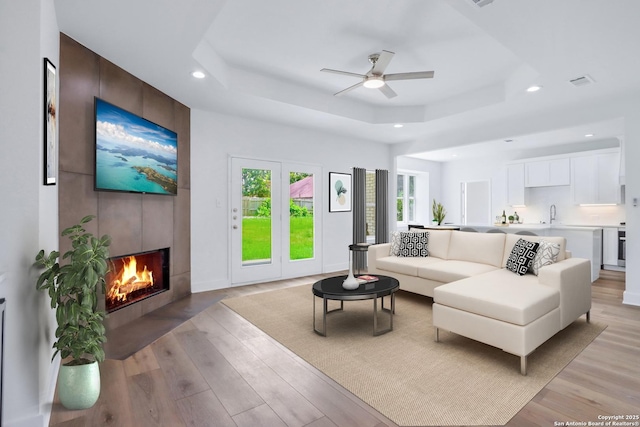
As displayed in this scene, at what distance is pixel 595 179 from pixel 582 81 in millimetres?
3937

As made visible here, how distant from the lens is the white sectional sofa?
2.45 m

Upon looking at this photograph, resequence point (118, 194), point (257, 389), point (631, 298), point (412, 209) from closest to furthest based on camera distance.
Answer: point (257, 389)
point (118, 194)
point (631, 298)
point (412, 209)

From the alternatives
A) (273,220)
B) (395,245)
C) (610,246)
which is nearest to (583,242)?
(610,246)

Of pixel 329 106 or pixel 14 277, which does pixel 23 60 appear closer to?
pixel 14 277

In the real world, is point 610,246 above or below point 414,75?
below

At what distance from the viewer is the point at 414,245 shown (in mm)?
4738

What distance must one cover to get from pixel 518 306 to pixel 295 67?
10.8 feet

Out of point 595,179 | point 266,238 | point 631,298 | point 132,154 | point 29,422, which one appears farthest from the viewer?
point 595,179

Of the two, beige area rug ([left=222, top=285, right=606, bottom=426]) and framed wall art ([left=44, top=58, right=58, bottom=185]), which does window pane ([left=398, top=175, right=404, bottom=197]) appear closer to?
beige area rug ([left=222, top=285, right=606, bottom=426])

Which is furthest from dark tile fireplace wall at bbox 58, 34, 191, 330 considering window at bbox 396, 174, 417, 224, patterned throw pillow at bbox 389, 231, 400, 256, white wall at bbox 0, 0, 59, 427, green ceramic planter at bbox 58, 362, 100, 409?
window at bbox 396, 174, 417, 224

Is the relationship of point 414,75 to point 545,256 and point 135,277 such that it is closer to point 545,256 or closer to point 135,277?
point 545,256

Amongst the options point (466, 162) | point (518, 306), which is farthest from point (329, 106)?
point (466, 162)

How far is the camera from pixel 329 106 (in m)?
4.78

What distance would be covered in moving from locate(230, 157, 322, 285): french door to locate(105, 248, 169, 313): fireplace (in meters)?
1.07
